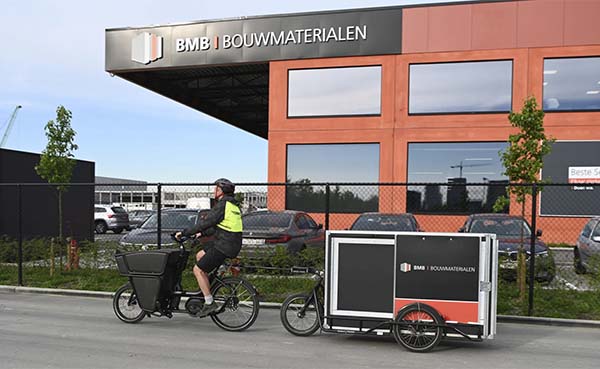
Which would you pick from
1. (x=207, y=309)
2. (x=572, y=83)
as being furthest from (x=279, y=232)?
(x=572, y=83)

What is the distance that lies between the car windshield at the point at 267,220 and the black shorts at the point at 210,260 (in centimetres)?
397

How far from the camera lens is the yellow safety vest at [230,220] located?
690 centimetres

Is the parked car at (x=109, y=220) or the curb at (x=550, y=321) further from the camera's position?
the parked car at (x=109, y=220)

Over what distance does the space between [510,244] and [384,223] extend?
9.38ft

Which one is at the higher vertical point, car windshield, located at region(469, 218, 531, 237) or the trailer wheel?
car windshield, located at region(469, 218, 531, 237)

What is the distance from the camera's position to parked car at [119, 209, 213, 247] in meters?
11.5

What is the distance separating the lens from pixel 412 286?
607 cm

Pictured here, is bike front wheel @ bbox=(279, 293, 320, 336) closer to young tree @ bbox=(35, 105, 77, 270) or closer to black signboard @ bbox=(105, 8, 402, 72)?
young tree @ bbox=(35, 105, 77, 270)

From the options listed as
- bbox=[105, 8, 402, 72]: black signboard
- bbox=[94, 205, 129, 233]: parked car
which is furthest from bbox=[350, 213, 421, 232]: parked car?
bbox=[94, 205, 129, 233]: parked car

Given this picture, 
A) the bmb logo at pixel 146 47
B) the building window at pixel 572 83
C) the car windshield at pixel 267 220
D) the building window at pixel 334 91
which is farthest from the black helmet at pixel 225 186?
the bmb logo at pixel 146 47

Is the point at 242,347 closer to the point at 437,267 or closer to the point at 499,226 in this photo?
the point at 437,267

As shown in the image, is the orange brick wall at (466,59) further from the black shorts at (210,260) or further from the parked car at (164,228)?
the black shorts at (210,260)

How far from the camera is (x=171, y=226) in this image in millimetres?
12320

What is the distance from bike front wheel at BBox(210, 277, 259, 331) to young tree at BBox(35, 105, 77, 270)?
6.44 meters
